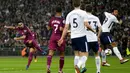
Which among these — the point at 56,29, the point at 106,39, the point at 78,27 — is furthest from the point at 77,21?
the point at 106,39

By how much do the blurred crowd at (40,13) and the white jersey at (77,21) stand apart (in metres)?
30.5

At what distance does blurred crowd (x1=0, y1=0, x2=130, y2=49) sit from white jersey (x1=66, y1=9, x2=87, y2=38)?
3047cm

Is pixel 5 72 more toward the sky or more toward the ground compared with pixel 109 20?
more toward the ground

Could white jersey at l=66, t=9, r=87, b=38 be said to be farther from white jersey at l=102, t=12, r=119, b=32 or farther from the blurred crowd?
the blurred crowd

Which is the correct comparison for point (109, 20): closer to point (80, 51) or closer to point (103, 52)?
point (103, 52)

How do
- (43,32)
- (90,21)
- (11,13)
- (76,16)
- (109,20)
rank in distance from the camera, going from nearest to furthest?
1. (76,16)
2. (90,21)
3. (109,20)
4. (43,32)
5. (11,13)

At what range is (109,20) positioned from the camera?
25.0 meters

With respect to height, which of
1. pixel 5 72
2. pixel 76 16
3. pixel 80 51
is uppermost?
pixel 76 16

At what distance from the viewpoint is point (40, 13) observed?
170 ft

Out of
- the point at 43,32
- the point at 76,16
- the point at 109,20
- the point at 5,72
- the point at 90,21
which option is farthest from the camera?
the point at 43,32

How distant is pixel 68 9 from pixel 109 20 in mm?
27611

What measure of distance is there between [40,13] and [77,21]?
36304 millimetres

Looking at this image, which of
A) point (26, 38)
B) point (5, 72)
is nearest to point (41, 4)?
point (26, 38)

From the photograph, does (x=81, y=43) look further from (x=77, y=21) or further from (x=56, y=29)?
(x=56, y=29)
